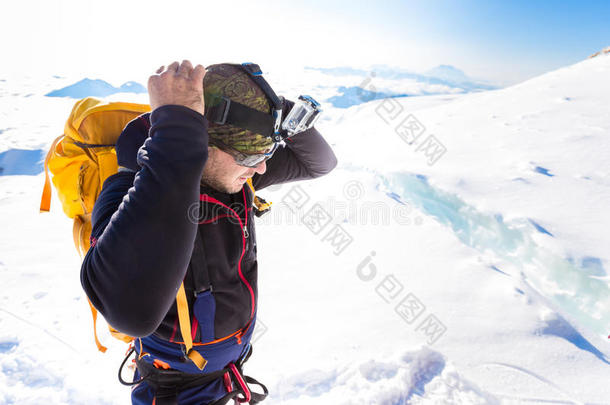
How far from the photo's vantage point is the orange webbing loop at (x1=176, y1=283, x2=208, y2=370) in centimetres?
94

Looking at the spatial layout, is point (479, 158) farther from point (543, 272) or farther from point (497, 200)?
point (543, 272)

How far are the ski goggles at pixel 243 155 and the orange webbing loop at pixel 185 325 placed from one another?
1.61 feet

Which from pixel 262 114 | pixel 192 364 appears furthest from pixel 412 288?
pixel 262 114

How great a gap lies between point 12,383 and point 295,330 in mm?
2126

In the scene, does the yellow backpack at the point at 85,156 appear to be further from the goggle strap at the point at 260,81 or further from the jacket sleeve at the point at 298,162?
the jacket sleeve at the point at 298,162

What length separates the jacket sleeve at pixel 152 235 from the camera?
629 millimetres

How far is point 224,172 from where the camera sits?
3.49 ft

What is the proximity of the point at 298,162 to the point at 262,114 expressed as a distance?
0.67m

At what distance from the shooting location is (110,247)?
63 centimetres

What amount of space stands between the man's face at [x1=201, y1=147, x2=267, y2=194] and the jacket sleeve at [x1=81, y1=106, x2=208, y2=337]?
326 millimetres

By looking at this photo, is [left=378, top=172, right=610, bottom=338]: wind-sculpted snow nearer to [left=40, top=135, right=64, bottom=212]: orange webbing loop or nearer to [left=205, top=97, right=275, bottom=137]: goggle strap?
[left=205, top=97, right=275, bottom=137]: goggle strap

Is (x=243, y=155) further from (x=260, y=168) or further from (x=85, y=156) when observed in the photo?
(x=85, y=156)

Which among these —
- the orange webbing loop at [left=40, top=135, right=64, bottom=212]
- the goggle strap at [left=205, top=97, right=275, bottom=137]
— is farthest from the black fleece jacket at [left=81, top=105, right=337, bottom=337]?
the orange webbing loop at [left=40, top=135, right=64, bottom=212]

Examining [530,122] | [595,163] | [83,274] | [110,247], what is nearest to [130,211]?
[110,247]
